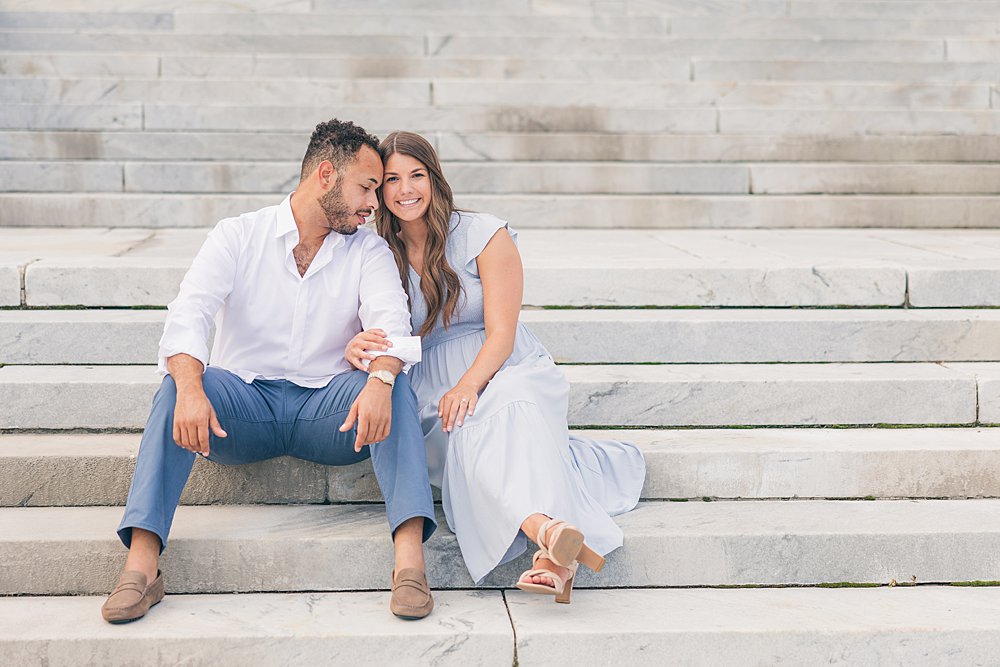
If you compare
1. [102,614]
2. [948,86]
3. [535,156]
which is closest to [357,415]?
[102,614]

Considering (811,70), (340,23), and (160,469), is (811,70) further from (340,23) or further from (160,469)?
(160,469)

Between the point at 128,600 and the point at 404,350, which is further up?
the point at 404,350

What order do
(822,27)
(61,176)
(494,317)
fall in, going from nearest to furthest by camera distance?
(494,317) < (61,176) < (822,27)

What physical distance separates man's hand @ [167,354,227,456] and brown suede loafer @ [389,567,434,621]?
2.07ft

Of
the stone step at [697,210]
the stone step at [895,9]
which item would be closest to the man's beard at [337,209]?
the stone step at [697,210]

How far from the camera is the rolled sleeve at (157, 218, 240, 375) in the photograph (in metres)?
2.92

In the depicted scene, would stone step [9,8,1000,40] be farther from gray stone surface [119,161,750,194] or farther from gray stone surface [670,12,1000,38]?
gray stone surface [119,161,750,194]

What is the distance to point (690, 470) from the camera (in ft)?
11.1

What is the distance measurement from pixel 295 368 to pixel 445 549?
732mm

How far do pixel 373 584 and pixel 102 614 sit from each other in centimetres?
74

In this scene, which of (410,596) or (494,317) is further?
(494,317)

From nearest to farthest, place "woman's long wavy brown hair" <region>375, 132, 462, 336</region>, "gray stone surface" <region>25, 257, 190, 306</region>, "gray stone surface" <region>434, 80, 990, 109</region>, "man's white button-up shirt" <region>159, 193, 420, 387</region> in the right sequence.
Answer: "man's white button-up shirt" <region>159, 193, 420, 387</region>, "woman's long wavy brown hair" <region>375, 132, 462, 336</region>, "gray stone surface" <region>25, 257, 190, 306</region>, "gray stone surface" <region>434, 80, 990, 109</region>

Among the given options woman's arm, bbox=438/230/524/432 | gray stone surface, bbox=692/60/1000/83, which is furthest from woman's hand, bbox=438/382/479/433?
gray stone surface, bbox=692/60/1000/83

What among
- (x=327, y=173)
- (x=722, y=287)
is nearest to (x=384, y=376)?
(x=327, y=173)
